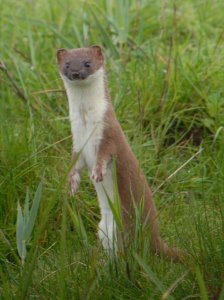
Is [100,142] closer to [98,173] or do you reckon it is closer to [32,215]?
[98,173]

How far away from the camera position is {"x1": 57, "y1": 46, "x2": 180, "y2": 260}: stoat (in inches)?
146

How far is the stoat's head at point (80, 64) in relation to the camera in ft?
12.2

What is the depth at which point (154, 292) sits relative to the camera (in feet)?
9.59

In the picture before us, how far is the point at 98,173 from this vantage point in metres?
3.55

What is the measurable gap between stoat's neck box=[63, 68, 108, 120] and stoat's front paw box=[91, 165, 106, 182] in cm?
30

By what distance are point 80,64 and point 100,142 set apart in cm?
38

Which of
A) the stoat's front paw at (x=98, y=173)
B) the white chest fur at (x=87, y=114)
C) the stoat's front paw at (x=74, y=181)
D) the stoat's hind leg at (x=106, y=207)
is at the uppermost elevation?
the white chest fur at (x=87, y=114)

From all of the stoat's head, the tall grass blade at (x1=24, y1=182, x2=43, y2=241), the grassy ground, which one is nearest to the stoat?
the stoat's head

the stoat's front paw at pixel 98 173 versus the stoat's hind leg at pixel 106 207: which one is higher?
the stoat's front paw at pixel 98 173

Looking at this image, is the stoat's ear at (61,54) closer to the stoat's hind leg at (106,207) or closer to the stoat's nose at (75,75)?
the stoat's nose at (75,75)

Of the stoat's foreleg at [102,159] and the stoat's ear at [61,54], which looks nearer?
the stoat's foreleg at [102,159]

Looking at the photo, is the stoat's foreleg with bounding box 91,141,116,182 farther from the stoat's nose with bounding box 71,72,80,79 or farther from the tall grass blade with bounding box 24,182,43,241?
the tall grass blade with bounding box 24,182,43,241

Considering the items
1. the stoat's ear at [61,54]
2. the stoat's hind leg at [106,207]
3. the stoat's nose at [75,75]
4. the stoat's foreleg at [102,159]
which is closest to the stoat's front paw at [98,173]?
the stoat's foreleg at [102,159]


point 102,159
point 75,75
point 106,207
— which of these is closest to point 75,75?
point 75,75
